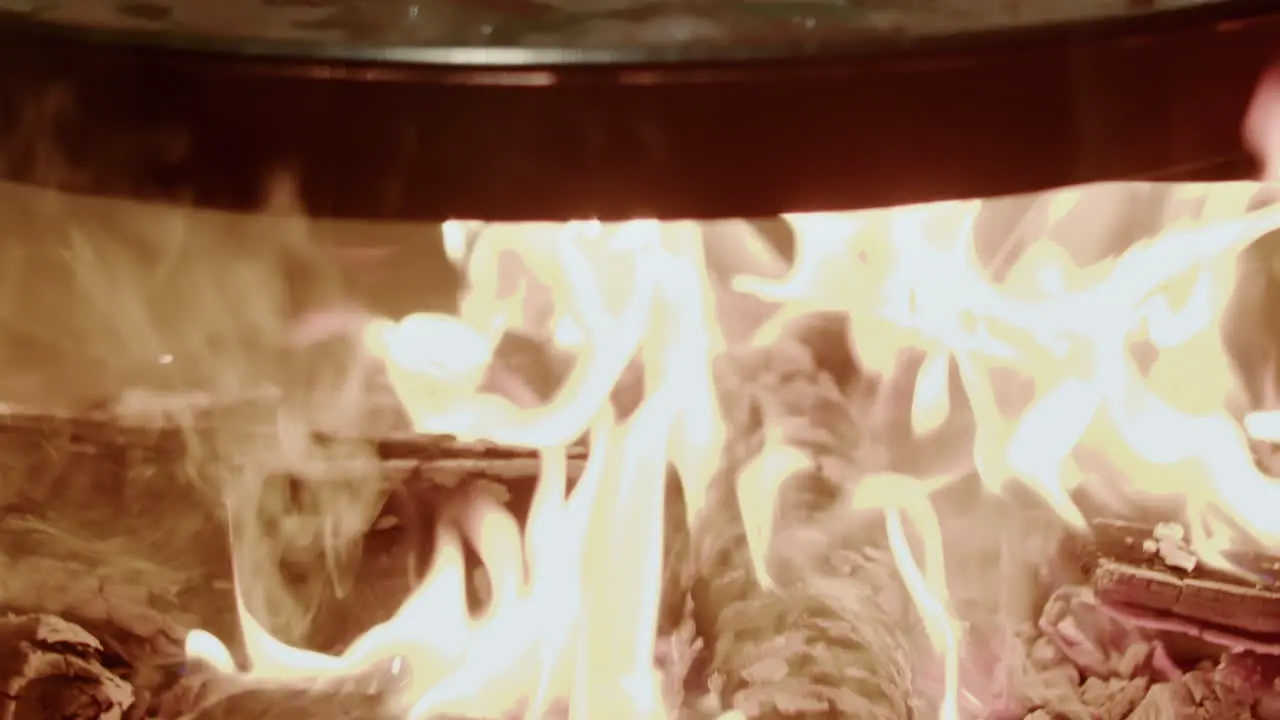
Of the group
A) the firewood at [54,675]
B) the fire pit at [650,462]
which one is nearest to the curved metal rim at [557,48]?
the fire pit at [650,462]

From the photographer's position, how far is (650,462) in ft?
2.63

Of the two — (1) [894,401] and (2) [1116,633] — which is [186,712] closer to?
(1) [894,401]

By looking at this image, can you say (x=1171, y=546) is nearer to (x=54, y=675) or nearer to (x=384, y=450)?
(x=384, y=450)

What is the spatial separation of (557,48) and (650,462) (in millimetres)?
289

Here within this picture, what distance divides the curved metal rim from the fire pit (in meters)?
0.15

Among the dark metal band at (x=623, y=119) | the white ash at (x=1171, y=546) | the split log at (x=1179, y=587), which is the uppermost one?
the dark metal band at (x=623, y=119)

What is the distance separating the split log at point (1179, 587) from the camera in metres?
0.85

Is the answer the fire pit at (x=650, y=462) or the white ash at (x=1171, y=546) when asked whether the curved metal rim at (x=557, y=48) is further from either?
the white ash at (x=1171, y=546)

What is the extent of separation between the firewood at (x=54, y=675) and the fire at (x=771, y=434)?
0.21ft

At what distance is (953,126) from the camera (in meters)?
0.62

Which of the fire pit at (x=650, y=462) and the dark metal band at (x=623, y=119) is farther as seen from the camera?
the fire pit at (x=650, y=462)

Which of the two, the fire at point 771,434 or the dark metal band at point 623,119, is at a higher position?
the dark metal band at point 623,119

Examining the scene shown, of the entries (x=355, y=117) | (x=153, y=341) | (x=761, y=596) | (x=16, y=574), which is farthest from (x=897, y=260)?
(x=16, y=574)

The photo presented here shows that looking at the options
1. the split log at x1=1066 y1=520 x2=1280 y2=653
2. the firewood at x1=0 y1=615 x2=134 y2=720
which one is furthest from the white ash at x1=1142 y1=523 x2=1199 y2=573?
the firewood at x1=0 y1=615 x2=134 y2=720
